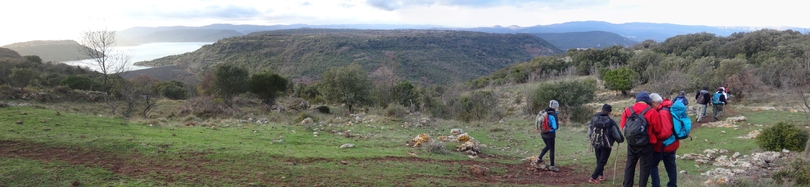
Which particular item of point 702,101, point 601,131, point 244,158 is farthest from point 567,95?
point 244,158

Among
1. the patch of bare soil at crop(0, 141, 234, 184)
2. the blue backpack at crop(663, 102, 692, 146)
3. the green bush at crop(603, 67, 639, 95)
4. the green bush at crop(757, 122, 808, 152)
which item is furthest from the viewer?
the green bush at crop(603, 67, 639, 95)

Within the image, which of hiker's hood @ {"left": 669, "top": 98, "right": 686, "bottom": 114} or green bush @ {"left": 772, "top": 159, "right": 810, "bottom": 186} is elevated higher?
hiker's hood @ {"left": 669, "top": 98, "right": 686, "bottom": 114}

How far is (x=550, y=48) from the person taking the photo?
573ft

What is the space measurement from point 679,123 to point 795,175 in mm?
3262

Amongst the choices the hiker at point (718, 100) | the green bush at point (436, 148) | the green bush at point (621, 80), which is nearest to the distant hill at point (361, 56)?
the green bush at point (621, 80)

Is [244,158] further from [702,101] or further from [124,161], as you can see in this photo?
[702,101]

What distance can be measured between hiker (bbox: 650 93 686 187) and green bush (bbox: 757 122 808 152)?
767 cm

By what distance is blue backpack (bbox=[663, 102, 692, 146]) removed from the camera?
7023 mm

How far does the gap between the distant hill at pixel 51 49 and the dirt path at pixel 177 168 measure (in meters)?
70.6

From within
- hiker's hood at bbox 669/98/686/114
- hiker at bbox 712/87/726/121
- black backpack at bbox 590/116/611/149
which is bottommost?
hiker at bbox 712/87/726/121

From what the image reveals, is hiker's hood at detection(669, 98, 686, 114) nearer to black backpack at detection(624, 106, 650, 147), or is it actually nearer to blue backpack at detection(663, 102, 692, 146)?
blue backpack at detection(663, 102, 692, 146)

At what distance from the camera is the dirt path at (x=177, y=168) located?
7.75 meters

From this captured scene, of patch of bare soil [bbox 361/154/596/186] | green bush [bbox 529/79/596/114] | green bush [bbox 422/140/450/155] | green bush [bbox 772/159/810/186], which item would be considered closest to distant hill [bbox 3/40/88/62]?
green bush [bbox 529/79/596/114]

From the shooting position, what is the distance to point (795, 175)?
784 centimetres
